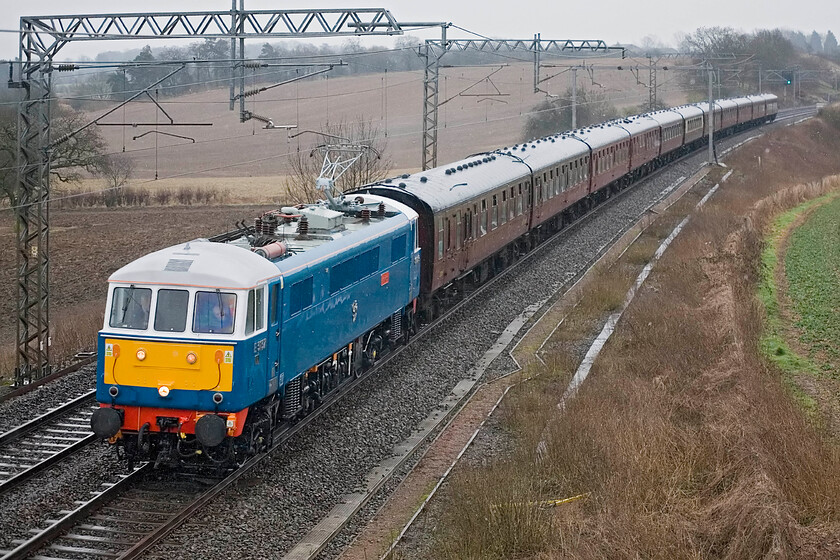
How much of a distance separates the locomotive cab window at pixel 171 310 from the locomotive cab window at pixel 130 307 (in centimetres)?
15

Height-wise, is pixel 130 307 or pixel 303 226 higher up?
pixel 303 226

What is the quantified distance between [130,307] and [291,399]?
3.01 metres

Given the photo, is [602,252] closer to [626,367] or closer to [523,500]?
[626,367]

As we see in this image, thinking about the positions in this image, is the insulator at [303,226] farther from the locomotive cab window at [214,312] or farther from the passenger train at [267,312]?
the locomotive cab window at [214,312]

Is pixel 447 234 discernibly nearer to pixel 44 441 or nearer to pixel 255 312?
pixel 255 312

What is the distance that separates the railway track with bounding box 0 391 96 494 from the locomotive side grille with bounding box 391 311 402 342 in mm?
5764

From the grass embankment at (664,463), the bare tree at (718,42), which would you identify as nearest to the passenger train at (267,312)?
the grass embankment at (664,463)

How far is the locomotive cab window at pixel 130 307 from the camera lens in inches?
522

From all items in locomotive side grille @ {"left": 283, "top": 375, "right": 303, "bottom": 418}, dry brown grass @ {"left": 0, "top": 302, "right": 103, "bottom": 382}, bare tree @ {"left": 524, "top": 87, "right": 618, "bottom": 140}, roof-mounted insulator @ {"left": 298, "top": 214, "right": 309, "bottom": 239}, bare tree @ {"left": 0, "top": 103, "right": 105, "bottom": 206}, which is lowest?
dry brown grass @ {"left": 0, "top": 302, "right": 103, "bottom": 382}

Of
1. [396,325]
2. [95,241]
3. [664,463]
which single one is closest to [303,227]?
[396,325]

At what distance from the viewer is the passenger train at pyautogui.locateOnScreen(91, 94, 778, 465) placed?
1304 centimetres

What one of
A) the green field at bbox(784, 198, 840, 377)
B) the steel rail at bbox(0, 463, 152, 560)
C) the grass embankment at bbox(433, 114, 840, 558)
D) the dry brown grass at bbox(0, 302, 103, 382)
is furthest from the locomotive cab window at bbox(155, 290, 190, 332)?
the green field at bbox(784, 198, 840, 377)

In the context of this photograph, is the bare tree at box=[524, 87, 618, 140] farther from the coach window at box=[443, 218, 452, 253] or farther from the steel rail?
the steel rail

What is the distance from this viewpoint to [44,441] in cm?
1548
